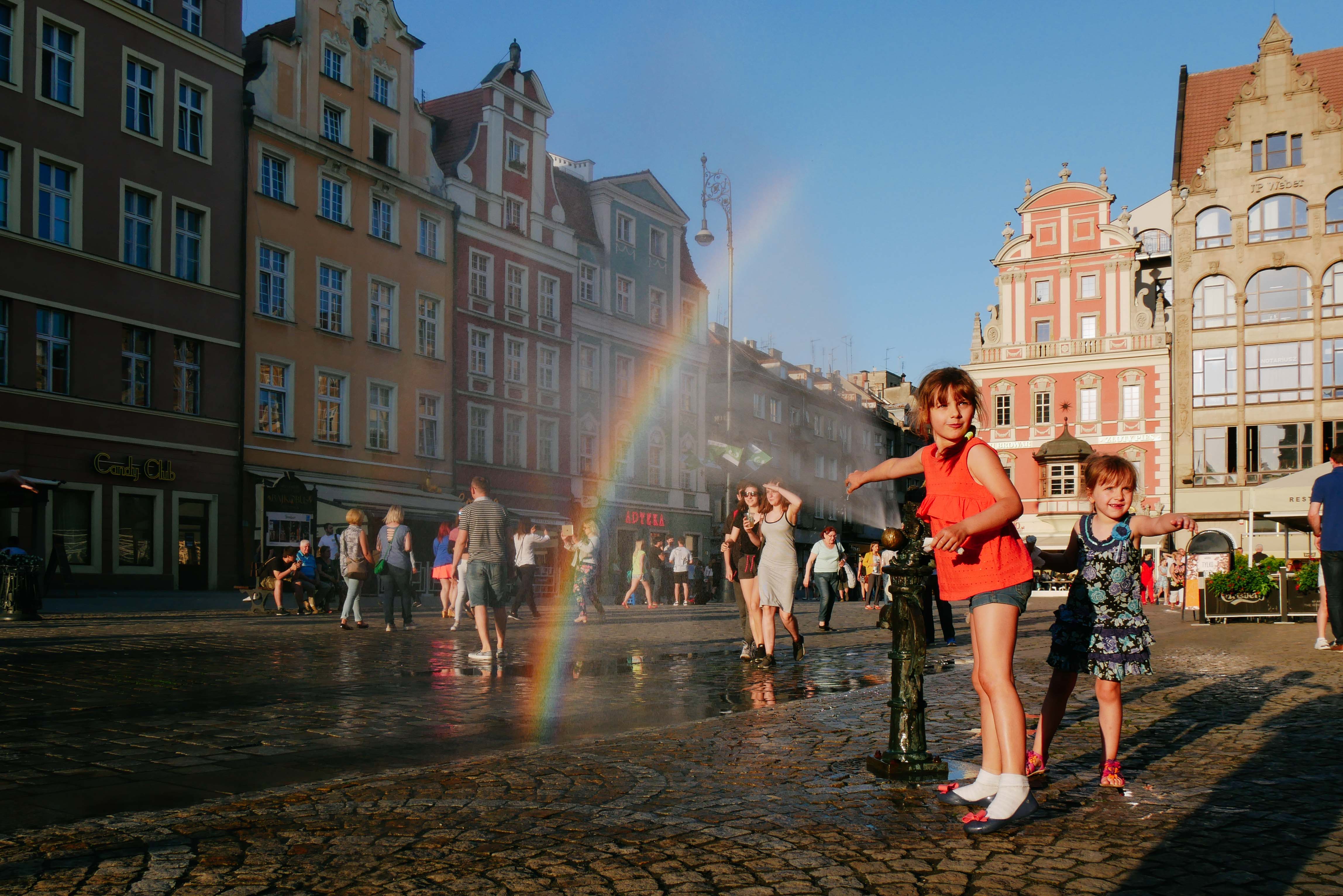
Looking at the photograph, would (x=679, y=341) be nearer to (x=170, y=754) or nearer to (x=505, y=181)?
(x=505, y=181)

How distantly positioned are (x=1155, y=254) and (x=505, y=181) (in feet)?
114

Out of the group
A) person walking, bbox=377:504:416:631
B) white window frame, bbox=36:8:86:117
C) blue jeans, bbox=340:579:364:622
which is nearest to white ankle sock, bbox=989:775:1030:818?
person walking, bbox=377:504:416:631

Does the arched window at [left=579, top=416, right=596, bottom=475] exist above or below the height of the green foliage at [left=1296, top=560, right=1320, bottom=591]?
above

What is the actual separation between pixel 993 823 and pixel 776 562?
7188 mm

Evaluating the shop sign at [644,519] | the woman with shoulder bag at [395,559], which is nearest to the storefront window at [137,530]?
the woman with shoulder bag at [395,559]

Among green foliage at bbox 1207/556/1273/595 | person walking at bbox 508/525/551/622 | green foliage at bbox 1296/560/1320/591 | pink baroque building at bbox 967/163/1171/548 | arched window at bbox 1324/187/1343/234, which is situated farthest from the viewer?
pink baroque building at bbox 967/163/1171/548

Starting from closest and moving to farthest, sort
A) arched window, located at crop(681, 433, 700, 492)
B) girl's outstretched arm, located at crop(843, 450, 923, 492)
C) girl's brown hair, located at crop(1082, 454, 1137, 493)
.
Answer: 1. girl's outstretched arm, located at crop(843, 450, 923, 492)
2. girl's brown hair, located at crop(1082, 454, 1137, 493)
3. arched window, located at crop(681, 433, 700, 492)

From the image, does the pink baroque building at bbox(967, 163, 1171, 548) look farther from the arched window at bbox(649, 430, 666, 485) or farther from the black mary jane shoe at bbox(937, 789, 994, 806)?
the black mary jane shoe at bbox(937, 789, 994, 806)

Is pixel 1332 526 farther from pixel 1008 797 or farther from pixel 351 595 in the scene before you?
pixel 351 595

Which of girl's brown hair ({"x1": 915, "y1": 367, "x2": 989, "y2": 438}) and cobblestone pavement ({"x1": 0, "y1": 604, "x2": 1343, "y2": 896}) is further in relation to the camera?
girl's brown hair ({"x1": 915, "y1": 367, "x2": 989, "y2": 438})

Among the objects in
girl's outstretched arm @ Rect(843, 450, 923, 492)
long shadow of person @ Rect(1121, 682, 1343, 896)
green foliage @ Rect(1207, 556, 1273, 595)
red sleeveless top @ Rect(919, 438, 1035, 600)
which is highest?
girl's outstretched arm @ Rect(843, 450, 923, 492)

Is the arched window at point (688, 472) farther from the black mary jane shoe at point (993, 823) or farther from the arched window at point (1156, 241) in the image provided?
the black mary jane shoe at point (993, 823)

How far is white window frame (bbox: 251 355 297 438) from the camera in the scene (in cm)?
3200

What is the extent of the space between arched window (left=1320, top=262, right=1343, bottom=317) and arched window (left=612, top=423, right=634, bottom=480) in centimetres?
2777
